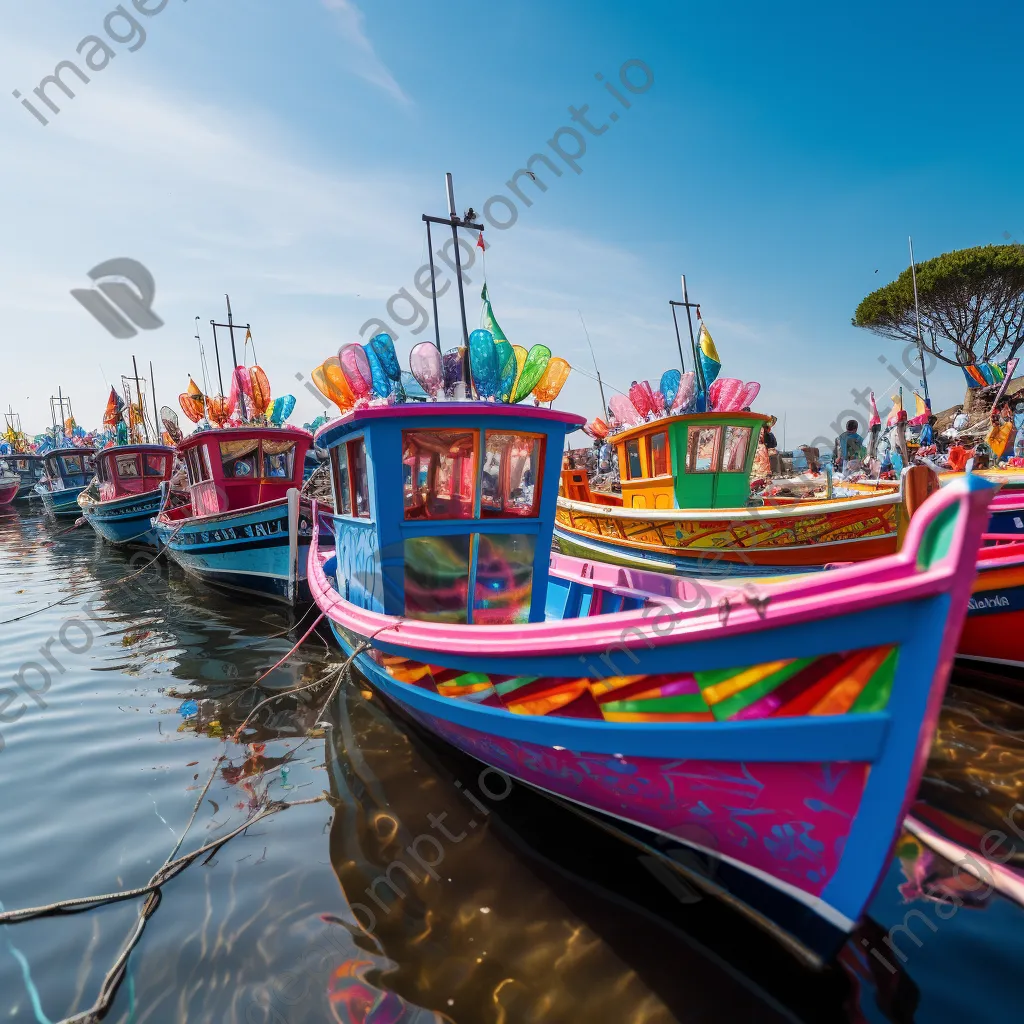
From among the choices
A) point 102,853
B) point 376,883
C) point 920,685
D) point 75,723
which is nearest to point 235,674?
point 75,723

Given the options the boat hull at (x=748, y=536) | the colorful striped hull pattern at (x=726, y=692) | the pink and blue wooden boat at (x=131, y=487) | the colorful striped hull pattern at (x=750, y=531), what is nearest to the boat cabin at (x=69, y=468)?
the pink and blue wooden boat at (x=131, y=487)

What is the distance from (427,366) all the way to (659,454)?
6.42m

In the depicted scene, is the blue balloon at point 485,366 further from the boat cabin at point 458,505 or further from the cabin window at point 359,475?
the cabin window at point 359,475

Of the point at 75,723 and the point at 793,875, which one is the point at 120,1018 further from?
the point at 75,723

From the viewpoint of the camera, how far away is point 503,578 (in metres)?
4.95

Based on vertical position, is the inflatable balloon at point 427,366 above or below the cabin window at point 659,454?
above

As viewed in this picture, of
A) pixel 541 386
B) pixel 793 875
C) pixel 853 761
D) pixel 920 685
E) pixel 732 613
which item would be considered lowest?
pixel 793 875

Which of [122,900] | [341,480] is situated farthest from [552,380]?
[122,900]

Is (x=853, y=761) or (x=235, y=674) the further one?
(x=235, y=674)

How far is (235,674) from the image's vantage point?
7.09 metres

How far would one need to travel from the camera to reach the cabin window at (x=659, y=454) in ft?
33.3

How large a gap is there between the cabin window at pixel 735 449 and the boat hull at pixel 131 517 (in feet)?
51.3

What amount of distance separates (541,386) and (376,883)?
377 centimetres

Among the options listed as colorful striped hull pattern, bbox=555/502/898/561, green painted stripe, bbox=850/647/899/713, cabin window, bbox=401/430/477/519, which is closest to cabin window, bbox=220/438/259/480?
colorful striped hull pattern, bbox=555/502/898/561
